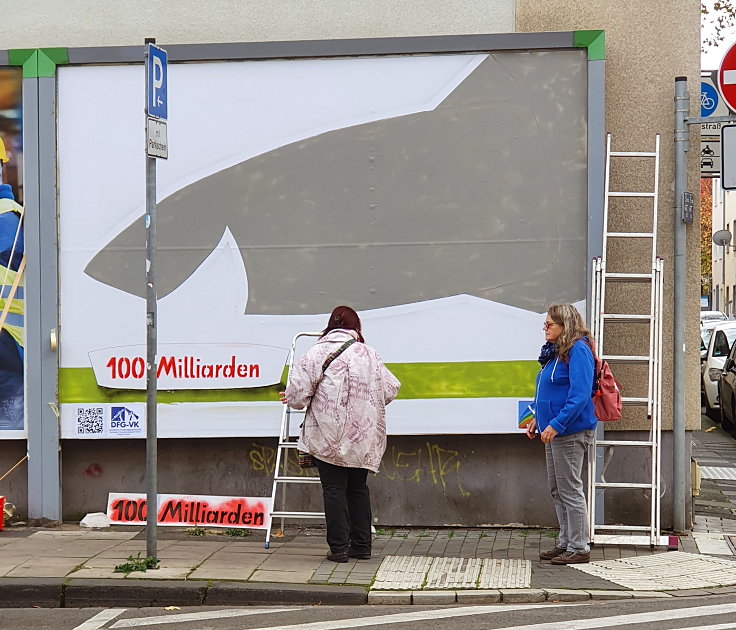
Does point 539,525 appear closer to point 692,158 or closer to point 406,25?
point 692,158

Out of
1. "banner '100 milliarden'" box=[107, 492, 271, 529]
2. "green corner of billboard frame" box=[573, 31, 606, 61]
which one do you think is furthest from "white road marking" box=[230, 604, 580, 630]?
"green corner of billboard frame" box=[573, 31, 606, 61]

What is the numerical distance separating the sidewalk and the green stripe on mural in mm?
1060

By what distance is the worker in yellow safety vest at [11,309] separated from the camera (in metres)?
9.27

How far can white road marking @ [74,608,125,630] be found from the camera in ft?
20.8

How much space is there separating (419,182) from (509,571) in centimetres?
313

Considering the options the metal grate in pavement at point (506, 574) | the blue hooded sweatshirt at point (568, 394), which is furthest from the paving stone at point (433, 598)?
the blue hooded sweatshirt at point (568, 394)

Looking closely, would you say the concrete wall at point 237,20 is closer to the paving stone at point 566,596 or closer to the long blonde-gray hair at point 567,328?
the long blonde-gray hair at point 567,328

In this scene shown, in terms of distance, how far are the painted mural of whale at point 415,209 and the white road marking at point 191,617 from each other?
9.68 ft

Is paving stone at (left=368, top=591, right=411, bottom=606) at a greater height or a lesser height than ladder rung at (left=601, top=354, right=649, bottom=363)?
lesser

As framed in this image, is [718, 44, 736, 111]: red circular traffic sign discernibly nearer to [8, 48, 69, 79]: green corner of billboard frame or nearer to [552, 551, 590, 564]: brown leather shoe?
[552, 551, 590, 564]: brown leather shoe

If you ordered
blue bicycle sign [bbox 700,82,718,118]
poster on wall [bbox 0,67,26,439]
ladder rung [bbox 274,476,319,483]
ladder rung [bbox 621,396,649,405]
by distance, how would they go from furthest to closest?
blue bicycle sign [bbox 700,82,718,118], poster on wall [bbox 0,67,26,439], ladder rung [bbox 621,396,649,405], ladder rung [bbox 274,476,319,483]

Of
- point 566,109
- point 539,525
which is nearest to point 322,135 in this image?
point 566,109

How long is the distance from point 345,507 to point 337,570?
1.63 ft

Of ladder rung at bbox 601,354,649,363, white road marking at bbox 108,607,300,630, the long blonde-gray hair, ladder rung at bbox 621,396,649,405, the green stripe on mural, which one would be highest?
the long blonde-gray hair
